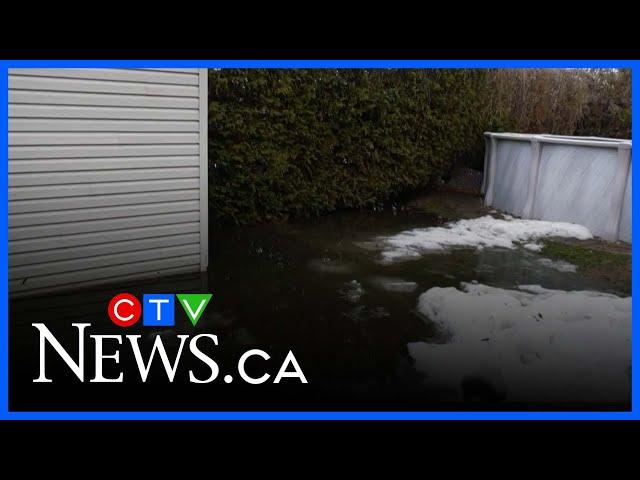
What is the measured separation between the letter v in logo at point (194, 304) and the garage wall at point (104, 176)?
80 cm

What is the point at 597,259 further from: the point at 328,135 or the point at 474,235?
the point at 328,135

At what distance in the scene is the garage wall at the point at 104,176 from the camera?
427 centimetres

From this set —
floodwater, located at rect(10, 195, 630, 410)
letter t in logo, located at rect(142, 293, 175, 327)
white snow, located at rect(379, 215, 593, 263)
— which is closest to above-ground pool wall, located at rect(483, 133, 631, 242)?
white snow, located at rect(379, 215, 593, 263)

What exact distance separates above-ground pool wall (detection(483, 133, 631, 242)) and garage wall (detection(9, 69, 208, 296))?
167 inches

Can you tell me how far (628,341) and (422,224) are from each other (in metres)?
4.15

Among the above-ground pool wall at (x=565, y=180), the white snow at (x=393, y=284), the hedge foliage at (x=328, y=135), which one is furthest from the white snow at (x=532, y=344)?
the hedge foliage at (x=328, y=135)

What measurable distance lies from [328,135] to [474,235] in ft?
7.45

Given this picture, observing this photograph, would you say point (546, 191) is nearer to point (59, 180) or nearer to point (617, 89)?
point (617, 89)

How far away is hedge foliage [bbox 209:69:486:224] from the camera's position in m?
7.04

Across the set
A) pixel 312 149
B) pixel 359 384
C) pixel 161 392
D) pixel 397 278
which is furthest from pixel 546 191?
pixel 161 392

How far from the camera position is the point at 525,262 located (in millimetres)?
5730

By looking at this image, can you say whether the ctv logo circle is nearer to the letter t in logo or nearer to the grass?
the letter t in logo

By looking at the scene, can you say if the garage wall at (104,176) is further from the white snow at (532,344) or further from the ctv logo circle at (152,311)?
the white snow at (532,344)

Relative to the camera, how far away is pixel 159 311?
3318 mm
